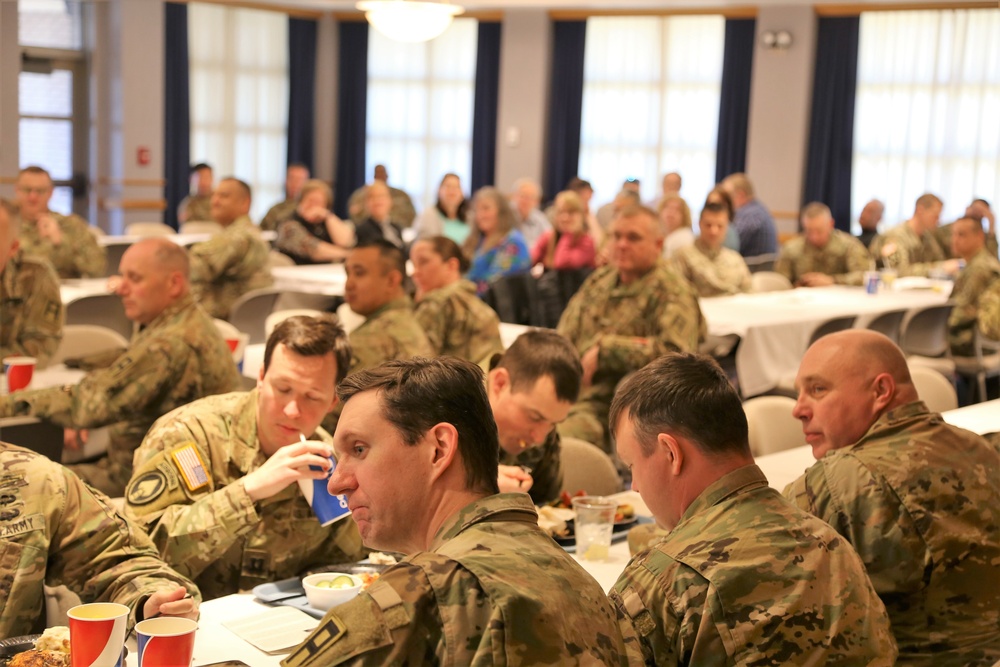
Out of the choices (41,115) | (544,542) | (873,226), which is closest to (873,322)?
(873,226)

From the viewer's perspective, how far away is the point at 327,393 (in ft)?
9.13

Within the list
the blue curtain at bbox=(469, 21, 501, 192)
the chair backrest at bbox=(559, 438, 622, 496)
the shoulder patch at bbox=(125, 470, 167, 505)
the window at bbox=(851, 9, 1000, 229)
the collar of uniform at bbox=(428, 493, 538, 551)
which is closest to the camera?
the collar of uniform at bbox=(428, 493, 538, 551)

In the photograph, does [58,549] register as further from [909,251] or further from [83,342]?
[909,251]

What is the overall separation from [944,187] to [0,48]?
491 inches

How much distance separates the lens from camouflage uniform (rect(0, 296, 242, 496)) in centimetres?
386

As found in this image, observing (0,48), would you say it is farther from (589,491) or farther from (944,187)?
(944,187)

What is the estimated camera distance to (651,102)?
46.4 ft

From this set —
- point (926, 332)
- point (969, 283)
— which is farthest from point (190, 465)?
point (969, 283)

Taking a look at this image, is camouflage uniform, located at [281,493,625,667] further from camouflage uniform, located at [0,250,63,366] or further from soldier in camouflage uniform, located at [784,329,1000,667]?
camouflage uniform, located at [0,250,63,366]

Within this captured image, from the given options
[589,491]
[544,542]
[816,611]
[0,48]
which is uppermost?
[0,48]

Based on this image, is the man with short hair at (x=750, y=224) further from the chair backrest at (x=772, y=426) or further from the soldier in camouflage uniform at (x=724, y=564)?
A: the soldier in camouflage uniform at (x=724, y=564)

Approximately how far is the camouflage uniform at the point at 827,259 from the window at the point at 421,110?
6.09m

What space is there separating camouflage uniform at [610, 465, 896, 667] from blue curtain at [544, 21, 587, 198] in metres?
12.8

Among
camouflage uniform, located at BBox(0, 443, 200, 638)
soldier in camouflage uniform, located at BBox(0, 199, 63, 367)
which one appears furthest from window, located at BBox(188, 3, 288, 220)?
camouflage uniform, located at BBox(0, 443, 200, 638)
